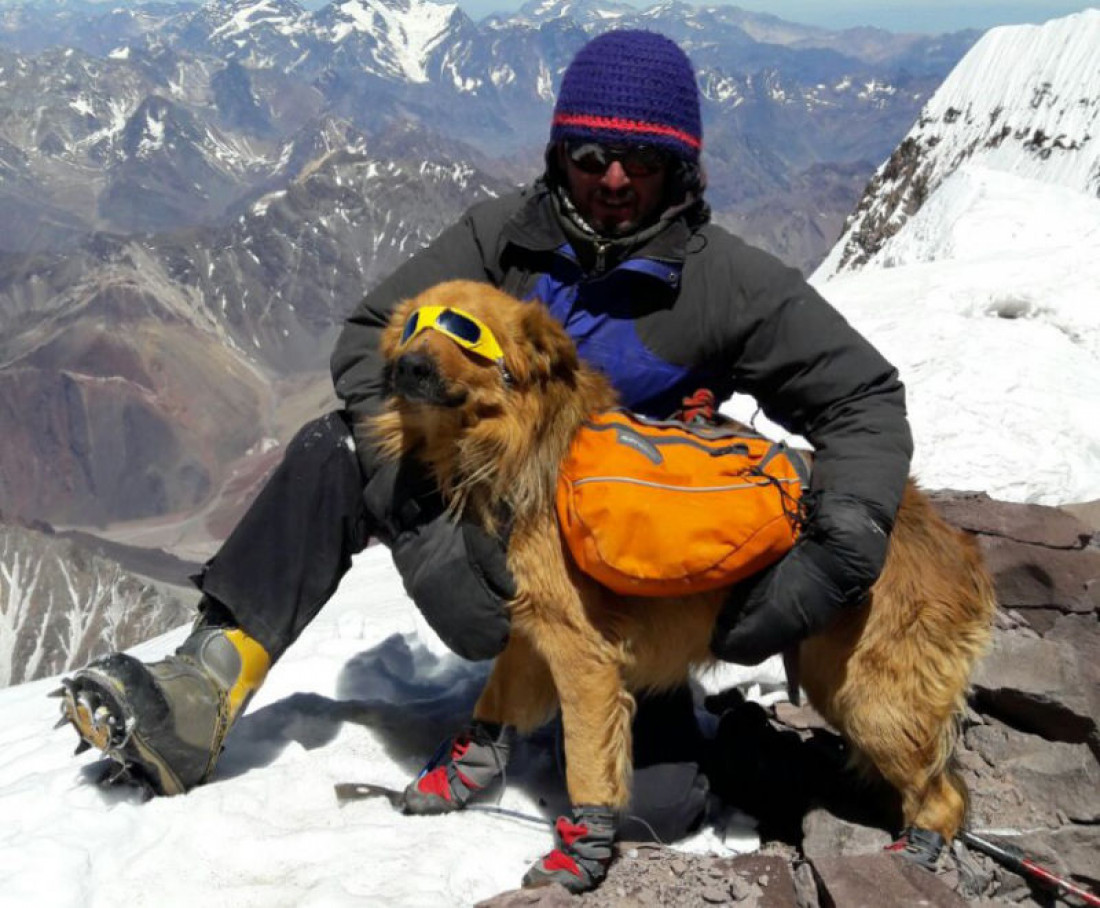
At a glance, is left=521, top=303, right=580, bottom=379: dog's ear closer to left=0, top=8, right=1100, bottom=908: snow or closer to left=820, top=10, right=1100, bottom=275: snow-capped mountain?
left=0, top=8, right=1100, bottom=908: snow

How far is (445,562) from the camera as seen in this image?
368 centimetres

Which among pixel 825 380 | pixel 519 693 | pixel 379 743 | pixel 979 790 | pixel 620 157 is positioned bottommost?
pixel 379 743

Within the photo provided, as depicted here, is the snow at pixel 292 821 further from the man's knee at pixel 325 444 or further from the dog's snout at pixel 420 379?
the dog's snout at pixel 420 379

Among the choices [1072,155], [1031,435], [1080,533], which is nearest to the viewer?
[1080,533]

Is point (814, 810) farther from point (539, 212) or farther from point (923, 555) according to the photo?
point (539, 212)

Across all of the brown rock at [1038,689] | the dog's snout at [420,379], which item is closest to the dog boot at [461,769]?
the dog's snout at [420,379]

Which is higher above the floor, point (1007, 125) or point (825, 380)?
point (825, 380)

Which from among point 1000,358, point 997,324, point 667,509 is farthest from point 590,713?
point 997,324

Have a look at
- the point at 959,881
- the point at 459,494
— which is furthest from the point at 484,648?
the point at 959,881

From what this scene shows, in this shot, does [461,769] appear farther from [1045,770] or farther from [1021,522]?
[1021,522]

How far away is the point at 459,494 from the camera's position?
3633 millimetres

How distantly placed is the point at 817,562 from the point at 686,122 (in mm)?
1962

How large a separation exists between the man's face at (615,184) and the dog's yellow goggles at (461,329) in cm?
100

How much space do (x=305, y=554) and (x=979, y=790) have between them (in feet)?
11.4
